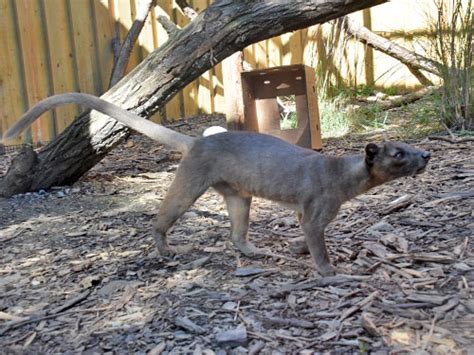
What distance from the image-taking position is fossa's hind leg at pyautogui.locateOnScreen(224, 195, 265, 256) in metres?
4.41

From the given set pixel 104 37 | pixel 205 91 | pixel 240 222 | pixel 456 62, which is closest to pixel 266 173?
pixel 240 222

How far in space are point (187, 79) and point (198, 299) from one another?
3072mm

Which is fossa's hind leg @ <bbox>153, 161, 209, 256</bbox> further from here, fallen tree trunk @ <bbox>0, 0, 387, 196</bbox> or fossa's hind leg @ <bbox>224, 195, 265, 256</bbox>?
fallen tree trunk @ <bbox>0, 0, 387, 196</bbox>

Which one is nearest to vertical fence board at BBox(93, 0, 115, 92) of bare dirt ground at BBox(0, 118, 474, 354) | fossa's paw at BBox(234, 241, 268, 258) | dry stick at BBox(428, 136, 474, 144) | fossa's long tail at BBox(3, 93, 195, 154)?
bare dirt ground at BBox(0, 118, 474, 354)

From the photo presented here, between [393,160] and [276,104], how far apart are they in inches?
165

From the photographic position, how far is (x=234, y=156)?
426cm

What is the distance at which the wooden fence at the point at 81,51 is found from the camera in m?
8.33

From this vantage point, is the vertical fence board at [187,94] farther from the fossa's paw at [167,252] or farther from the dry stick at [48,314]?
the dry stick at [48,314]

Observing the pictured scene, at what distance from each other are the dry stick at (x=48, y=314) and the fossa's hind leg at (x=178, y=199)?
0.74 m

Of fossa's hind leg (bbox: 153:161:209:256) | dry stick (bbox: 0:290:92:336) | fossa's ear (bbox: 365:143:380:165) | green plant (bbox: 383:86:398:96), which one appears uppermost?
green plant (bbox: 383:86:398:96)

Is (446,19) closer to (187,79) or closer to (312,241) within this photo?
(187,79)

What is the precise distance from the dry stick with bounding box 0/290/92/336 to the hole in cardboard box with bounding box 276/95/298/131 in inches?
185

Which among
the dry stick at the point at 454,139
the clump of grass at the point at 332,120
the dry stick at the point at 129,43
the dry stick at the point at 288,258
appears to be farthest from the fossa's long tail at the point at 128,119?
the clump of grass at the point at 332,120

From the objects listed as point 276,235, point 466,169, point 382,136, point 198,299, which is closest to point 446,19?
point 382,136
